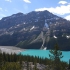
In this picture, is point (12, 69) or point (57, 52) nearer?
point (57, 52)

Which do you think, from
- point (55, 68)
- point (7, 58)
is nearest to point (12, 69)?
point (55, 68)

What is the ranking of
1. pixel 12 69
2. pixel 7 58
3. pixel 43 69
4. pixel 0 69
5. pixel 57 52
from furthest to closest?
pixel 7 58
pixel 43 69
pixel 12 69
pixel 0 69
pixel 57 52

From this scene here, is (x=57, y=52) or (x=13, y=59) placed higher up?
(x=57, y=52)

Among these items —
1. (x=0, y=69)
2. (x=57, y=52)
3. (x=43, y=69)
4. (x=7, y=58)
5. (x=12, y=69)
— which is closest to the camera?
(x=57, y=52)

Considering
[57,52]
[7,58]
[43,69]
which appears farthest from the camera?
[7,58]

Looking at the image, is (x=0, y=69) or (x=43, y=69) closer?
(x=0, y=69)

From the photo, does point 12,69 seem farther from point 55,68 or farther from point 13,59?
point 13,59

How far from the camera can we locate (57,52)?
37.5 metres

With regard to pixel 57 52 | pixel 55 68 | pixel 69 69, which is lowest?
pixel 69 69

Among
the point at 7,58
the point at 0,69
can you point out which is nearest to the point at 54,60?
the point at 0,69

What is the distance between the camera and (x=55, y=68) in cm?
3834

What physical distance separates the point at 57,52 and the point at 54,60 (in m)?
1.72

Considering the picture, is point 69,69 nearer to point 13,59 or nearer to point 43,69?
point 43,69

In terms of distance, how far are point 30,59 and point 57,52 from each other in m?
111
